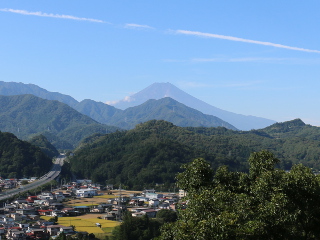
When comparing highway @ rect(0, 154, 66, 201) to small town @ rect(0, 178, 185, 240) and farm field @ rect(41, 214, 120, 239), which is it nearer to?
small town @ rect(0, 178, 185, 240)

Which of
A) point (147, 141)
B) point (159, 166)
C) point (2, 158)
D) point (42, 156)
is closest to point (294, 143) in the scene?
point (147, 141)

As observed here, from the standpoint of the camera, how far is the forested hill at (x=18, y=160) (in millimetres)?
55406

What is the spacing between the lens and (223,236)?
6812 millimetres

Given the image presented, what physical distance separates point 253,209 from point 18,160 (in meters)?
52.2

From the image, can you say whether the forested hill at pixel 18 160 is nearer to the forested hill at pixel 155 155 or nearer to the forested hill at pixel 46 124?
the forested hill at pixel 155 155

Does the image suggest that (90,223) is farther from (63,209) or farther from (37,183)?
(37,183)

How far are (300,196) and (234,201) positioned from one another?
1.39m

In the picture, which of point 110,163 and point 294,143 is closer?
point 110,163

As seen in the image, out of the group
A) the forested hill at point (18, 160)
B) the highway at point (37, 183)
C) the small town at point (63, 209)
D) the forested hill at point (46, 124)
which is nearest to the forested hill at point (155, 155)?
the highway at point (37, 183)

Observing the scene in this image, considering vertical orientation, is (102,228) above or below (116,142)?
below

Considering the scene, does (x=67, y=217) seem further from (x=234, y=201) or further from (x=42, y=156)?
(x=42, y=156)

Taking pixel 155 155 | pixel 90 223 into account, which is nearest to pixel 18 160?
pixel 155 155

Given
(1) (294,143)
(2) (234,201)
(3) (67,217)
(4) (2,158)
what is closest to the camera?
(2) (234,201)

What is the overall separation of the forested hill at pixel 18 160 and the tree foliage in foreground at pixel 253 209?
48.7 metres
